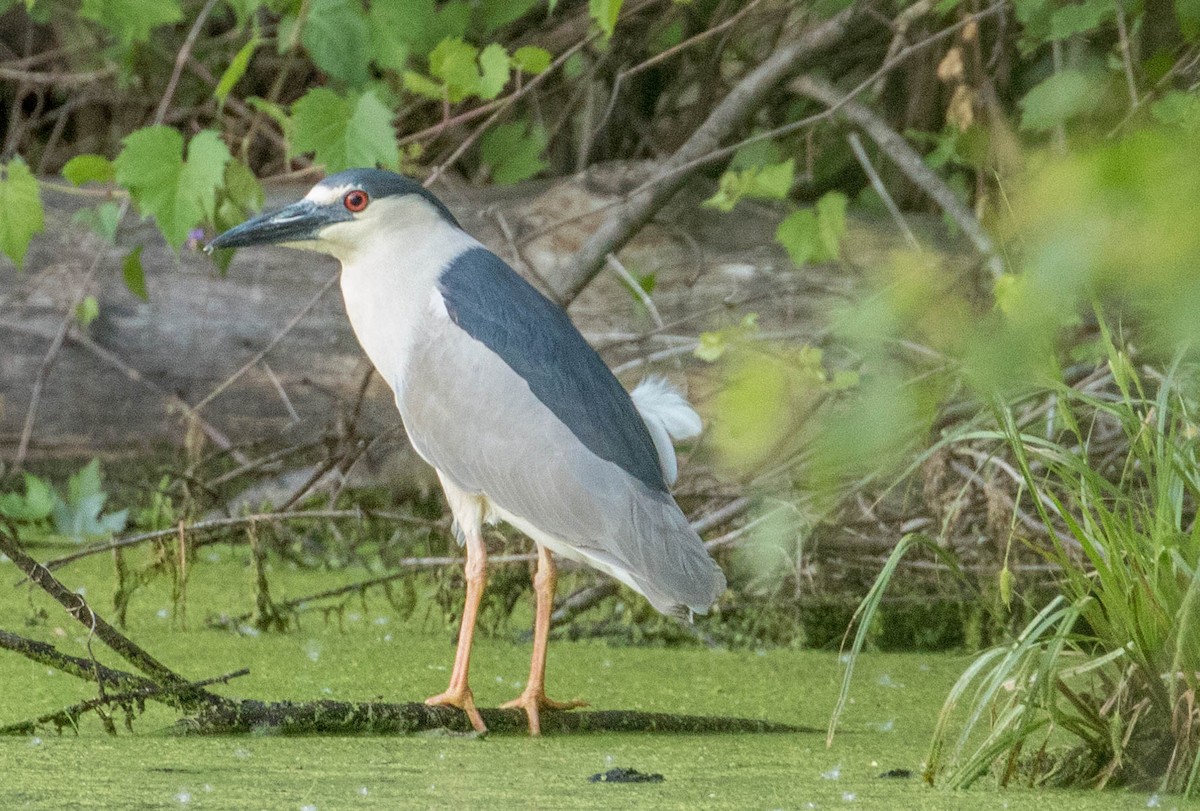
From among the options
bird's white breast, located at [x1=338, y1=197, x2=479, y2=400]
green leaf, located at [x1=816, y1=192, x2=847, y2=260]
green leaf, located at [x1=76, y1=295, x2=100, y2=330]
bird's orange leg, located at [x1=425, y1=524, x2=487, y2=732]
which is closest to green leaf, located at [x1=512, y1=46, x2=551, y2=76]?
green leaf, located at [x1=816, y1=192, x2=847, y2=260]

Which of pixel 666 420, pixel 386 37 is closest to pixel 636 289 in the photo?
pixel 386 37

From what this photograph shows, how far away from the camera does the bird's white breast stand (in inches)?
102

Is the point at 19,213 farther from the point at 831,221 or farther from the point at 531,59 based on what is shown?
the point at 831,221

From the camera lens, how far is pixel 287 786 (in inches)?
69.4

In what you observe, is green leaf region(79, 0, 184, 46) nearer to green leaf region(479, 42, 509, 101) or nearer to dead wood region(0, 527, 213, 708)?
green leaf region(479, 42, 509, 101)

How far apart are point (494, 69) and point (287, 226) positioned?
0.97m

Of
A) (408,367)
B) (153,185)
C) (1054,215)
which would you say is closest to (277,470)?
(153,185)

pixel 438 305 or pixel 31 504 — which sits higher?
pixel 438 305

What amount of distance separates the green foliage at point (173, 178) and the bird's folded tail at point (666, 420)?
118 centimetres

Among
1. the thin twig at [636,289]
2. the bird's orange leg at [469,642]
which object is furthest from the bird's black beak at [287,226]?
the thin twig at [636,289]

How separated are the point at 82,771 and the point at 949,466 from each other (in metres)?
1.82

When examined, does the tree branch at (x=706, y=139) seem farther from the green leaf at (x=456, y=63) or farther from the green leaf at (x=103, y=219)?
the green leaf at (x=103, y=219)

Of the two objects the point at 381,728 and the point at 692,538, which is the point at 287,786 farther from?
the point at 692,538

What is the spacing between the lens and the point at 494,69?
11.3ft
